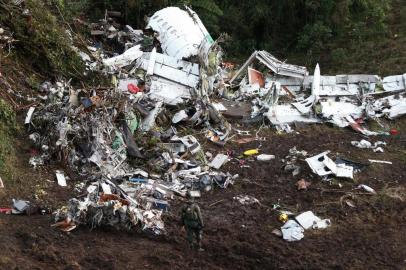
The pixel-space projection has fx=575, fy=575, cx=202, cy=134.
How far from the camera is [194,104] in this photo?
14.1 metres

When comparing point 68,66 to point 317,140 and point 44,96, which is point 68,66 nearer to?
point 44,96

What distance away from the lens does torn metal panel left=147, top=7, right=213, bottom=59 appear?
52.2 ft

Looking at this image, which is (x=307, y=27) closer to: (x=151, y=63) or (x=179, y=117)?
(x=151, y=63)

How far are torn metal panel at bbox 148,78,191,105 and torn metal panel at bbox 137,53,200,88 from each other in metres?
0.15

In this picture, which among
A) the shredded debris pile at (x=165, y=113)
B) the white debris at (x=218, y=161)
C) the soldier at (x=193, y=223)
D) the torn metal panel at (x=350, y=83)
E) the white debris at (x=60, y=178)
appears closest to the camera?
the soldier at (x=193, y=223)

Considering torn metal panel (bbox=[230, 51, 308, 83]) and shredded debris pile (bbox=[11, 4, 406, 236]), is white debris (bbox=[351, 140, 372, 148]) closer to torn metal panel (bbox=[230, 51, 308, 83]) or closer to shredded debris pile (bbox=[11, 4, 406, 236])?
shredded debris pile (bbox=[11, 4, 406, 236])

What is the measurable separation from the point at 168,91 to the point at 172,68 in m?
0.85

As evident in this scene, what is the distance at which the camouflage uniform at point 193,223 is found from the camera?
8.70 metres

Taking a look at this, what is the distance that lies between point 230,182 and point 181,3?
345 inches

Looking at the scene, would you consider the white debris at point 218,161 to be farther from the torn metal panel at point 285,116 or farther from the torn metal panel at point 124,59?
the torn metal panel at point 124,59

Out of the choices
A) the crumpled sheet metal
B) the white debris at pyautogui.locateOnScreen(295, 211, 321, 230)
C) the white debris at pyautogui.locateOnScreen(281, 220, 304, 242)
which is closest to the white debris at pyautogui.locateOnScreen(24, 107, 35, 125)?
the crumpled sheet metal

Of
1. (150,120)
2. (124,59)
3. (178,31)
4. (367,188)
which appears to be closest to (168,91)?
(124,59)

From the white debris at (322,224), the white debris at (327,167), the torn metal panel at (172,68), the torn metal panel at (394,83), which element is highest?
the torn metal panel at (172,68)

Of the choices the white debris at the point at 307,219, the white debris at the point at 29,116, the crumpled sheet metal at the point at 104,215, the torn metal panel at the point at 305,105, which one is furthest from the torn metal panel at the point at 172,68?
the crumpled sheet metal at the point at 104,215
